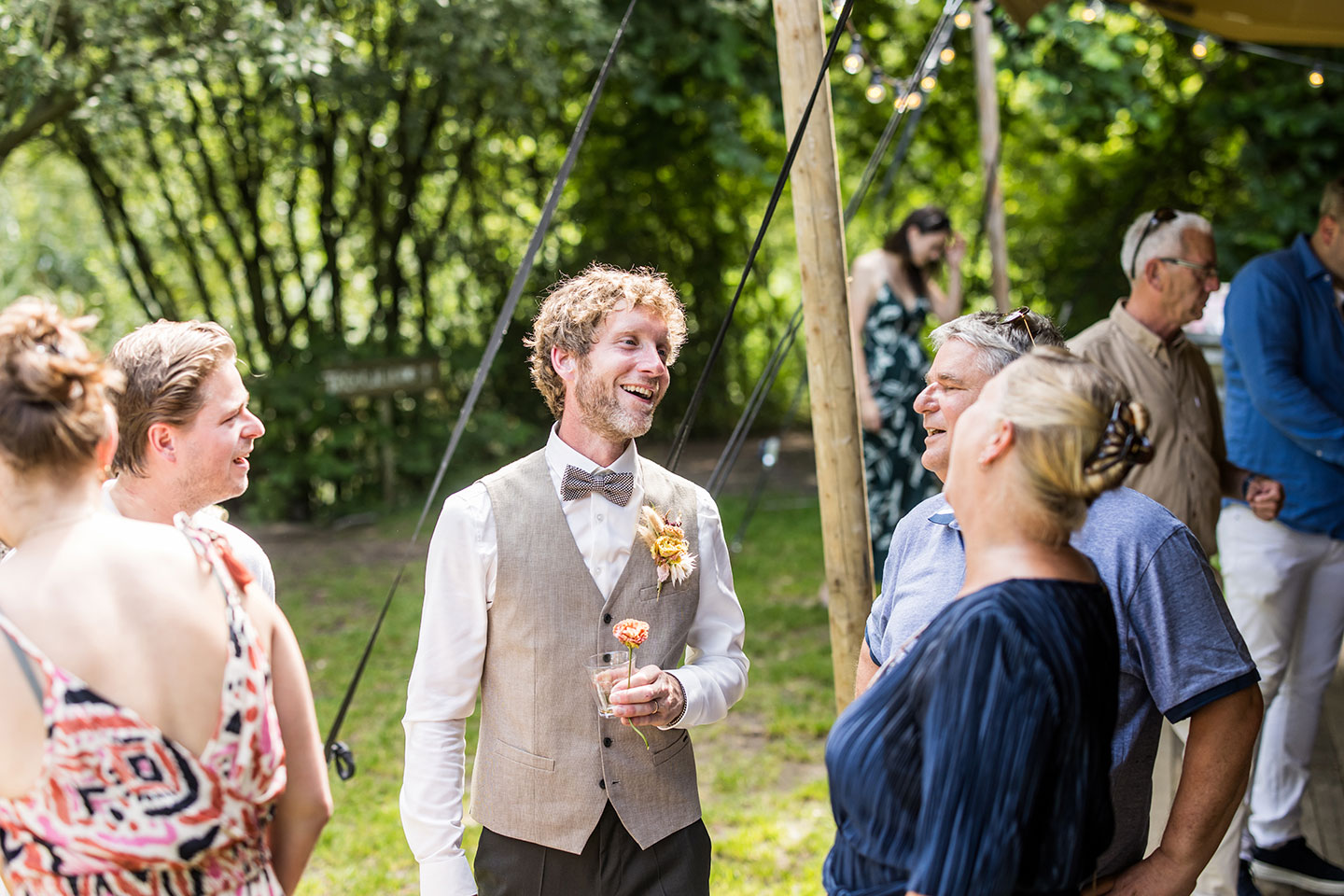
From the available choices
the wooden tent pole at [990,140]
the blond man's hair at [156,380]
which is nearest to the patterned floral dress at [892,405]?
the wooden tent pole at [990,140]

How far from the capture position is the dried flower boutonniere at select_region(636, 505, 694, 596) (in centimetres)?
207

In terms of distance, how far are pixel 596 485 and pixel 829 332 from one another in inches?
28.9

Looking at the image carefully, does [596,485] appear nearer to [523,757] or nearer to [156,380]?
[523,757]

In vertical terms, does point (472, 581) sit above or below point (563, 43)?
below

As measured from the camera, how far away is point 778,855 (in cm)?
367

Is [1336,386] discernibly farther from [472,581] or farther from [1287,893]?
[472,581]

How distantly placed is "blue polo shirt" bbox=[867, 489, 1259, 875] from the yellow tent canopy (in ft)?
10.5

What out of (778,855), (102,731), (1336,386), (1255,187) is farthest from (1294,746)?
(1255,187)

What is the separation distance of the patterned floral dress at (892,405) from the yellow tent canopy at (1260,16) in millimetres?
1317

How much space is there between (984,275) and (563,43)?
209 inches

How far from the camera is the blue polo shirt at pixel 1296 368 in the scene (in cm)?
323

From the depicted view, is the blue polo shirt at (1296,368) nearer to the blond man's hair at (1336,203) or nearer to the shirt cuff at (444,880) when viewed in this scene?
the blond man's hair at (1336,203)

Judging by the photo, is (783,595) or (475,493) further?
(783,595)

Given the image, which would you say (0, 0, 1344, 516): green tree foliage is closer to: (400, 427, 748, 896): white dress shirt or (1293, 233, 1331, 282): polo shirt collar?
(1293, 233, 1331, 282): polo shirt collar
